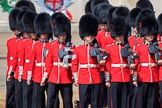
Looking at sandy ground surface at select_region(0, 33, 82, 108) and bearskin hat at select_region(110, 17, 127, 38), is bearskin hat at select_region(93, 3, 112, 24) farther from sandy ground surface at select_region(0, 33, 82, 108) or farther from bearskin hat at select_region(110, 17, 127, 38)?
sandy ground surface at select_region(0, 33, 82, 108)

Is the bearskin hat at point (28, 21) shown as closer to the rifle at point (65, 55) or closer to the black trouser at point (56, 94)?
the rifle at point (65, 55)

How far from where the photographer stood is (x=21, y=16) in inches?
363

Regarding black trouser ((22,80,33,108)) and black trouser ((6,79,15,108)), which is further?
black trouser ((6,79,15,108))

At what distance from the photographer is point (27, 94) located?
891 centimetres

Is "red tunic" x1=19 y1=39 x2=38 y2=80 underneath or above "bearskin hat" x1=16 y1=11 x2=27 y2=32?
underneath

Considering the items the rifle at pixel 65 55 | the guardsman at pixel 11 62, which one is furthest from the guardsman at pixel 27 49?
the rifle at pixel 65 55

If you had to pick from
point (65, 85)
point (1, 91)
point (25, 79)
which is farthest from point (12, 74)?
point (1, 91)

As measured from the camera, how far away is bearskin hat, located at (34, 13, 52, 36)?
8.61 meters

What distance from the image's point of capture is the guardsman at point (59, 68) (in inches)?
330

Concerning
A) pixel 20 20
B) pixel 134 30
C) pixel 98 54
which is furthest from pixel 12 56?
pixel 134 30

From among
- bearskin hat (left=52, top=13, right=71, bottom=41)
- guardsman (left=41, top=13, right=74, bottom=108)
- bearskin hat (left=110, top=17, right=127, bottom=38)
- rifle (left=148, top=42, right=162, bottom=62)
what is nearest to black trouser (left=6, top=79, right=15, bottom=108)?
guardsman (left=41, top=13, right=74, bottom=108)

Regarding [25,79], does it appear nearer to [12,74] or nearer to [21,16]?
[12,74]

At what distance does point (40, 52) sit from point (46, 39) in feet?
0.65

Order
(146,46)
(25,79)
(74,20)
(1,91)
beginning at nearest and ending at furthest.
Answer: (146,46) → (25,79) → (1,91) → (74,20)
